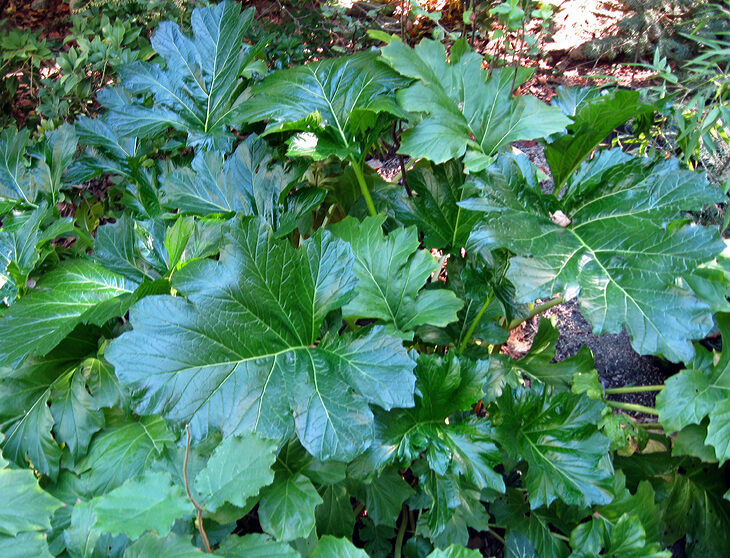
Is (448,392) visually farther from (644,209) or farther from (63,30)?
(63,30)

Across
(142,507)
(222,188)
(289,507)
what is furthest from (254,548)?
(222,188)

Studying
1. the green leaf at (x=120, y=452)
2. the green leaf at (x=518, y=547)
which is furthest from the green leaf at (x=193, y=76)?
the green leaf at (x=518, y=547)

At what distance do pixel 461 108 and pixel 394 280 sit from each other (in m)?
0.51

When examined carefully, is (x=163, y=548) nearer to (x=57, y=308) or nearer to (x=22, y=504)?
(x=22, y=504)

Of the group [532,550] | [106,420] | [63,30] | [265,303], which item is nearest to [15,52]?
[63,30]

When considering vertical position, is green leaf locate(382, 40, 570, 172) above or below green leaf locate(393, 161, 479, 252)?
above

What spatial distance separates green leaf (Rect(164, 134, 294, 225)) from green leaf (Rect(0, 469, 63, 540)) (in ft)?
2.36

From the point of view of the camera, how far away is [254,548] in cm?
92

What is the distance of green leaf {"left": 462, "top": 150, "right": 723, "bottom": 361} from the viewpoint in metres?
0.99

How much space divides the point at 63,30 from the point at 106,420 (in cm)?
324

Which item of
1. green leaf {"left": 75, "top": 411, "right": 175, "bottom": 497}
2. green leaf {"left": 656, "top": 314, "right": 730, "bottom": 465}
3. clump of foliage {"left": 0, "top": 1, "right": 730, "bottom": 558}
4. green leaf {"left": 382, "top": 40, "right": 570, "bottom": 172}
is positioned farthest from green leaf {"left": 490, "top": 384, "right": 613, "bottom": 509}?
green leaf {"left": 75, "top": 411, "right": 175, "bottom": 497}

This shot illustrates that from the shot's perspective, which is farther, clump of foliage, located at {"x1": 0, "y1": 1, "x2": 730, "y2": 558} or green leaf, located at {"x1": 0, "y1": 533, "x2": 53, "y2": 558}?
clump of foliage, located at {"x1": 0, "y1": 1, "x2": 730, "y2": 558}

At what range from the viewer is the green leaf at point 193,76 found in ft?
4.89

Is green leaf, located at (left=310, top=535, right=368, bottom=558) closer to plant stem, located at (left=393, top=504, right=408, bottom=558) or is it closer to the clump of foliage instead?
the clump of foliage
